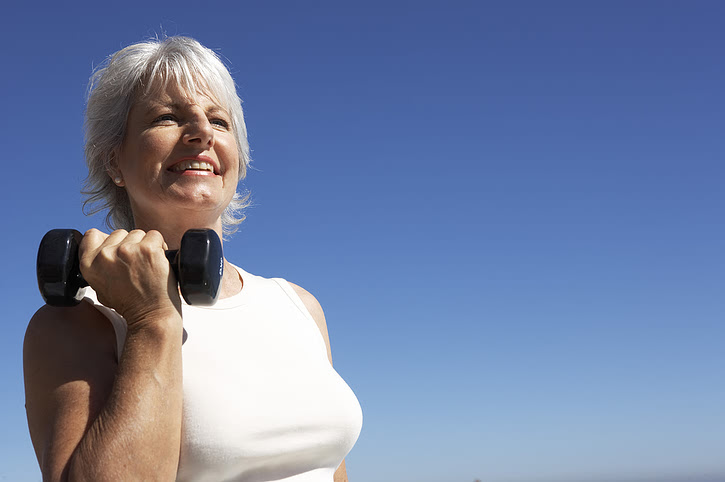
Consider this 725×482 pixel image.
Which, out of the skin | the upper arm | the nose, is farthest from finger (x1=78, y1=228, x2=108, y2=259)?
the nose

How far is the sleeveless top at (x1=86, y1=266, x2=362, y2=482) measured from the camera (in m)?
2.12

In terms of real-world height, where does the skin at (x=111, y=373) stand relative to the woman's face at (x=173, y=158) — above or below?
below

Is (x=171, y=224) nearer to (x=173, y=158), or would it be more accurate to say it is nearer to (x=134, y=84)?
(x=173, y=158)

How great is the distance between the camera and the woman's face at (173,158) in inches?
99.4

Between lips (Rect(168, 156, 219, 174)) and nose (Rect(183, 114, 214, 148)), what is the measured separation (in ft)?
0.19

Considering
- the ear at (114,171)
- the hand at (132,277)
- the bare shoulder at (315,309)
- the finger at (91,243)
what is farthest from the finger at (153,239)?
the bare shoulder at (315,309)

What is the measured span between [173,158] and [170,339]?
2.93 ft

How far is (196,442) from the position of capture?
2074 mm

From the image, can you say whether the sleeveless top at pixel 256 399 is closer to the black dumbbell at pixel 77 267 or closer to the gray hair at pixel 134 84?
the black dumbbell at pixel 77 267

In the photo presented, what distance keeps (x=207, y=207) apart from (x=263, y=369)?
2.31ft

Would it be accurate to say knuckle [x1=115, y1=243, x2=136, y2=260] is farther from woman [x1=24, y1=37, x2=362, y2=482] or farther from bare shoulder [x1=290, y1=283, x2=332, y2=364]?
bare shoulder [x1=290, y1=283, x2=332, y2=364]

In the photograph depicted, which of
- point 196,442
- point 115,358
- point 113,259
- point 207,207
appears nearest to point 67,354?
point 115,358

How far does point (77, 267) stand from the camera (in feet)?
6.57

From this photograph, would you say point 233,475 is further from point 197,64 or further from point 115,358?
point 197,64
